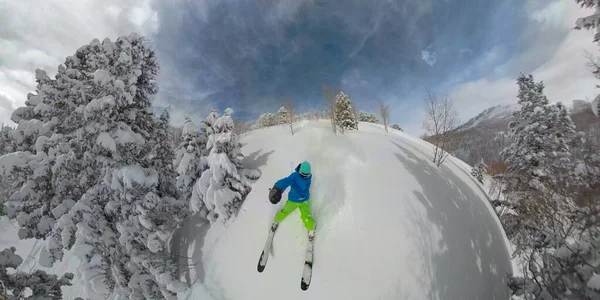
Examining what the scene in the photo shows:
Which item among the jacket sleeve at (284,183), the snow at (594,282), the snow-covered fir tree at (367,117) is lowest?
the snow at (594,282)

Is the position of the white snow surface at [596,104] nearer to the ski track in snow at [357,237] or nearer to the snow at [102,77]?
the ski track in snow at [357,237]

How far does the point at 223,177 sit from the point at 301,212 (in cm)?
286

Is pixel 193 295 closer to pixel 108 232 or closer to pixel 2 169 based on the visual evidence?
pixel 108 232

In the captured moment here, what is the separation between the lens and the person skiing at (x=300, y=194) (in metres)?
6.46

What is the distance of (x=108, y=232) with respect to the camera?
7.74 m

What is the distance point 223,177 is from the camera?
7828 millimetres

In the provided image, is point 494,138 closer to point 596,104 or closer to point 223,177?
point 596,104

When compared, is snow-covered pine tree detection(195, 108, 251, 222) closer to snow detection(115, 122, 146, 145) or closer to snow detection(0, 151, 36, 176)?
snow detection(115, 122, 146, 145)

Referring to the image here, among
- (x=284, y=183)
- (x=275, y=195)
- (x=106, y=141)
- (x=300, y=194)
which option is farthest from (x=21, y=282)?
(x=300, y=194)

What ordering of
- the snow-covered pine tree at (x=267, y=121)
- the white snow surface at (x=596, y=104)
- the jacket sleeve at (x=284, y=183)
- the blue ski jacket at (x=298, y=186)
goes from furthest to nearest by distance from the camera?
the snow-covered pine tree at (x=267, y=121)
the blue ski jacket at (x=298, y=186)
the jacket sleeve at (x=284, y=183)
the white snow surface at (x=596, y=104)

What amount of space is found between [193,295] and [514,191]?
1591cm

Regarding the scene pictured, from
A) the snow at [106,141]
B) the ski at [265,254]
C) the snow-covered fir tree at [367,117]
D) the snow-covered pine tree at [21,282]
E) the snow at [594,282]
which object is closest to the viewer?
the snow at [594,282]

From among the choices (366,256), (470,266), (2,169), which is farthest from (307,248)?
(2,169)

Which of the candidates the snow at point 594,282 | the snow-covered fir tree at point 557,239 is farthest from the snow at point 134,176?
the snow at point 594,282
